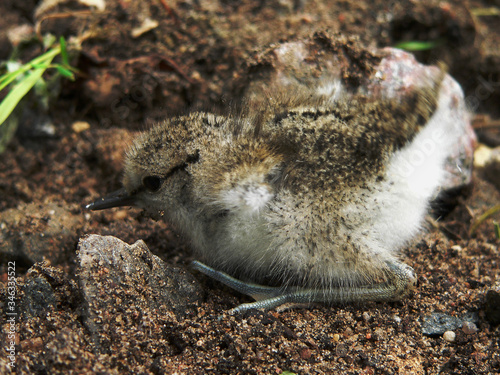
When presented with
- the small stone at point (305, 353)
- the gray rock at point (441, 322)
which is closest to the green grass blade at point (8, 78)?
the small stone at point (305, 353)

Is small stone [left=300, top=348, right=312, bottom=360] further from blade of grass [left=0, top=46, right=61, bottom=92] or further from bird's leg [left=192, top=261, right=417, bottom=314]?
blade of grass [left=0, top=46, right=61, bottom=92]

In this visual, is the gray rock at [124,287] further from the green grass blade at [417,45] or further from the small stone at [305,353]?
the green grass blade at [417,45]

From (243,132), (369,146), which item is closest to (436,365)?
(369,146)

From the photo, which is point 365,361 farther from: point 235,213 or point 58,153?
point 58,153

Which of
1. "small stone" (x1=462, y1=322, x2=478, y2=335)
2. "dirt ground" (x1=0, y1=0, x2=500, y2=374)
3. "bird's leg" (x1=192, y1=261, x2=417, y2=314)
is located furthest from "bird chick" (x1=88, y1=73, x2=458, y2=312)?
"small stone" (x1=462, y1=322, x2=478, y2=335)

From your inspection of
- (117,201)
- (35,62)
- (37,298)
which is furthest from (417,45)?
(37,298)

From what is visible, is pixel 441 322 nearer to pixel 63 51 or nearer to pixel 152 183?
pixel 152 183
